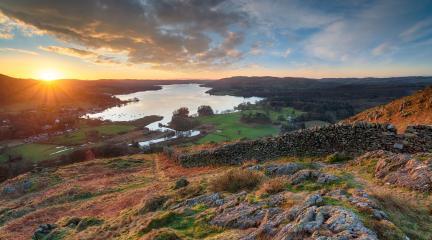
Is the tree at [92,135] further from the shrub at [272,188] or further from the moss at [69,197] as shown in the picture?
the shrub at [272,188]

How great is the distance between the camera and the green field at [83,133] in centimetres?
8869

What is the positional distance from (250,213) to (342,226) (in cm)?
301

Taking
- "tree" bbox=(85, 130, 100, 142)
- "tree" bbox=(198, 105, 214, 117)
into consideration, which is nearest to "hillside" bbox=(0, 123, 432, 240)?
"tree" bbox=(85, 130, 100, 142)

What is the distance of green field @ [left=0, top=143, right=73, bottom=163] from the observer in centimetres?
7000

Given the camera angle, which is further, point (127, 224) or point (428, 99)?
point (428, 99)

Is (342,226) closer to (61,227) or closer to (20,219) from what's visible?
(61,227)

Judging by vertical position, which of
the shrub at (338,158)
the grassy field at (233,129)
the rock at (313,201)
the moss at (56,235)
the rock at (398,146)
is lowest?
the grassy field at (233,129)

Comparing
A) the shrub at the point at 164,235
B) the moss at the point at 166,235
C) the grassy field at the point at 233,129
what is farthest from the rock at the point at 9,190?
the grassy field at the point at 233,129

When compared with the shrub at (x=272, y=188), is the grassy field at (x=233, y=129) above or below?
below

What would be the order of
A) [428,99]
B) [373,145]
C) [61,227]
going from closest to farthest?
[61,227] < [373,145] < [428,99]

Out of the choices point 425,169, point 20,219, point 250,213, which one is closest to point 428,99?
point 425,169

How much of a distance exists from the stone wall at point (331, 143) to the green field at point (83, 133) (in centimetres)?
7921

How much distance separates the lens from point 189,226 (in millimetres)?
9023

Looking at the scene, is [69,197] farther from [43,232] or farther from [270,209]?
[270,209]
